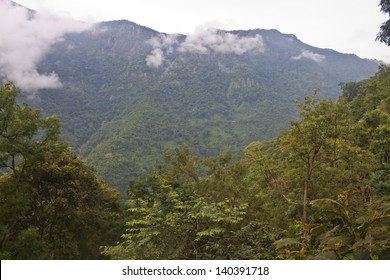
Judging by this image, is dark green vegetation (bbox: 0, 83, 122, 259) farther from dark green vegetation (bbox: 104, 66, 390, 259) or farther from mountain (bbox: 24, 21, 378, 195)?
mountain (bbox: 24, 21, 378, 195)

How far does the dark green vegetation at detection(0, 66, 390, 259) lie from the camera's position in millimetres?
4934

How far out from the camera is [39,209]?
1917 cm

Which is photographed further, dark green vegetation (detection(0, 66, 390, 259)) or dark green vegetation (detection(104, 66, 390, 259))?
dark green vegetation (detection(0, 66, 390, 259))

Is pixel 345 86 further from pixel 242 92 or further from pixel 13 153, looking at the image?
pixel 242 92

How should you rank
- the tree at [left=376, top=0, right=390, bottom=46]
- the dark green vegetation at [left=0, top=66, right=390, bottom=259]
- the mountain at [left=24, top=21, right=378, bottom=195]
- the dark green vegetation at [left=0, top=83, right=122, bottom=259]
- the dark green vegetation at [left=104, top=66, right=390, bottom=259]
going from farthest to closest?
the mountain at [left=24, top=21, right=378, bottom=195], the tree at [left=376, top=0, right=390, bottom=46], the dark green vegetation at [left=0, top=83, right=122, bottom=259], the dark green vegetation at [left=0, top=66, right=390, bottom=259], the dark green vegetation at [left=104, top=66, right=390, bottom=259]

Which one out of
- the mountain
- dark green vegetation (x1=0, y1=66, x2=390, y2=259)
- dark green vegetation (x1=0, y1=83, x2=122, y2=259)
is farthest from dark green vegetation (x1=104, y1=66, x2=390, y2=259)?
the mountain

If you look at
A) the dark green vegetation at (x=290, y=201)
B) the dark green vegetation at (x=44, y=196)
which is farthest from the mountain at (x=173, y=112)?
the dark green vegetation at (x=290, y=201)

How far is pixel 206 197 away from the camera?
12.0 m

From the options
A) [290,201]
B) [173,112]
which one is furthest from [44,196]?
[173,112]

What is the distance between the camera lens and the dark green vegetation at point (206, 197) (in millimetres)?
4934

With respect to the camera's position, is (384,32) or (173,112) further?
(173,112)

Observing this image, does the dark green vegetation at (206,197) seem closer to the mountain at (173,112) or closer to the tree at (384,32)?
the tree at (384,32)

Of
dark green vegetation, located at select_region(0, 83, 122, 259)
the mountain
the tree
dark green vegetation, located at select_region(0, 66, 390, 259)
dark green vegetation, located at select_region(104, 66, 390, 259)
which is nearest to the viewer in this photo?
dark green vegetation, located at select_region(104, 66, 390, 259)

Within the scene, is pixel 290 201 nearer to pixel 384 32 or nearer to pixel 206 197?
pixel 206 197
